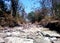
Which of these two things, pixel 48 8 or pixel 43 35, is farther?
pixel 48 8

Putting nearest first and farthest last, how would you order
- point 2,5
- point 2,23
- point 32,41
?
point 32,41 < point 2,23 < point 2,5

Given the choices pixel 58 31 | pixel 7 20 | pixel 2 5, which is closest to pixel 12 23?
pixel 7 20

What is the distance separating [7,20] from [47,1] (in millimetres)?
3105

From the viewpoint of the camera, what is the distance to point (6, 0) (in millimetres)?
8523

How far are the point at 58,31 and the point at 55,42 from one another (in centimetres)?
135

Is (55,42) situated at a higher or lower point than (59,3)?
lower

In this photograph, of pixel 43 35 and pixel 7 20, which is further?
pixel 7 20

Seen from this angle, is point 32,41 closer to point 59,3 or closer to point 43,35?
point 43,35

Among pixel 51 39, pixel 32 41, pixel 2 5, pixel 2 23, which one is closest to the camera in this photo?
pixel 32 41

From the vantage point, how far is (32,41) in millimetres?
4516

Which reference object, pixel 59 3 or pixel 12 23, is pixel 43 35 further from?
pixel 59 3

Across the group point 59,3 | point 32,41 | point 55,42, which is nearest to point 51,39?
point 55,42

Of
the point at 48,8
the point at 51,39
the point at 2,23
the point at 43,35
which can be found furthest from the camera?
the point at 48,8

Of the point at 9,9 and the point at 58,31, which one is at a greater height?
the point at 9,9
